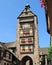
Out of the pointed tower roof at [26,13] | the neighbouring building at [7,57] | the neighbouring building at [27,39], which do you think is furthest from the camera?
the pointed tower roof at [26,13]

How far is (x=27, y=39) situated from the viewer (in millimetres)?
58594

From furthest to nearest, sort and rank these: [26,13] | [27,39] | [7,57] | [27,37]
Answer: [26,13], [27,37], [27,39], [7,57]

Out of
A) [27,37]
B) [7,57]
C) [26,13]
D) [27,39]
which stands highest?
[26,13]

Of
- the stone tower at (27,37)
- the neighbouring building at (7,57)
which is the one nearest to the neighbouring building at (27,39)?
the stone tower at (27,37)

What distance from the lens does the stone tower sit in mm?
57531

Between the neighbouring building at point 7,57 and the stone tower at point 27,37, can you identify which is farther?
the stone tower at point 27,37

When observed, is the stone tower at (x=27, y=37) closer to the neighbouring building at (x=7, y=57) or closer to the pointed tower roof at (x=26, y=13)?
the pointed tower roof at (x=26, y=13)

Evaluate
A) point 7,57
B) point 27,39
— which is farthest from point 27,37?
point 7,57

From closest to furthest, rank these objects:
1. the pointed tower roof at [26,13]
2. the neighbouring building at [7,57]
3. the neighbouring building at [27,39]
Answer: the neighbouring building at [7,57]
the neighbouring building at [27,39]
the pointed tower roof at [26,13]

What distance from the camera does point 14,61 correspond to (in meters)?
55.8

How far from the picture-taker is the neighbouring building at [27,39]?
5747 centimetres

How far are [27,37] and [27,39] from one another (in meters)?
0.61

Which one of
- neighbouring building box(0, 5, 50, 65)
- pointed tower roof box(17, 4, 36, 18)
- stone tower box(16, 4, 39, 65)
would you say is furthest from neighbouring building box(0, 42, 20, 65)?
pointed tower roof box(17, 4, 36, 18)

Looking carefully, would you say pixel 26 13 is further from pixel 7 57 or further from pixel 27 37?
pixel 7 57
